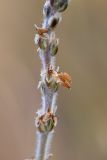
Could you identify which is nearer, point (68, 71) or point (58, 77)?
point (58, 77)

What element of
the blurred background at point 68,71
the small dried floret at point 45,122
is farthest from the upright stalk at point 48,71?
the blurred background at point 68,71

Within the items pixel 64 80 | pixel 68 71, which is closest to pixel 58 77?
pixel 64 80

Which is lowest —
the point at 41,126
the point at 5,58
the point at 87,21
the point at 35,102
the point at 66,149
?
the point at 41,126

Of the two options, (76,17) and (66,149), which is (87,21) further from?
(66,149)

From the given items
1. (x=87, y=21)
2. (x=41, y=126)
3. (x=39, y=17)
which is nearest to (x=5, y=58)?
(x=39, y=17)

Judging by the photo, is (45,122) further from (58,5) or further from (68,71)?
(68,71)

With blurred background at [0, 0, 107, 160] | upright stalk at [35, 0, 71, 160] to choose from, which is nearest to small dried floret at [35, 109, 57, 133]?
upright stalk at [35, 0, 71, 160]
